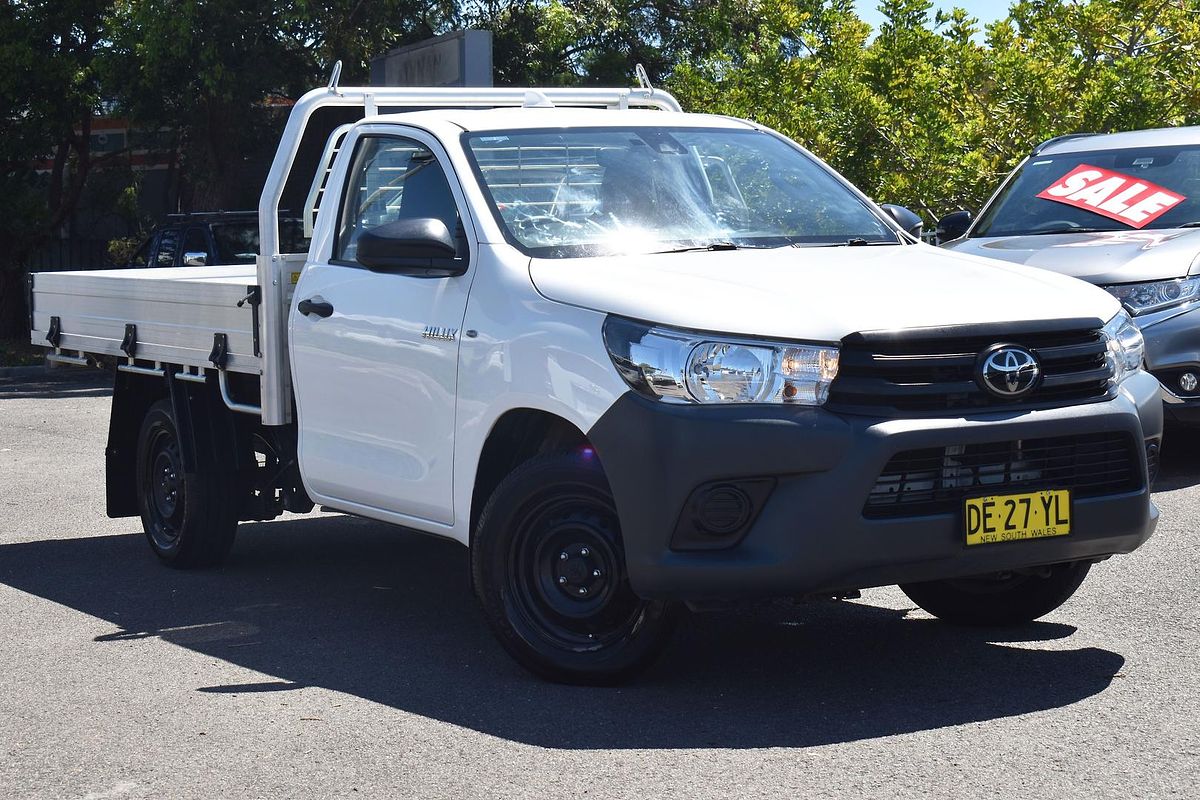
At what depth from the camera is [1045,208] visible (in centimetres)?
1088

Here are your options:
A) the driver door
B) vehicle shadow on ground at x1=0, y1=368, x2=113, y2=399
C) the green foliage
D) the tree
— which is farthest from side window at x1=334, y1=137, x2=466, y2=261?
the tree

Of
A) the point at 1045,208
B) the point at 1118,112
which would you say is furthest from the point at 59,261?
the point at 1045,208

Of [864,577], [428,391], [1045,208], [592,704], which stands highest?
[1045,208]

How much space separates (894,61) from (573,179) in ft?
36.0

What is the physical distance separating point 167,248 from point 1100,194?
1081cm

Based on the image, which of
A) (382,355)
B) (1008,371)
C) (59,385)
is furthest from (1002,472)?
(59,385)

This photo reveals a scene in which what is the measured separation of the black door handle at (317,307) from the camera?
22.6 feet

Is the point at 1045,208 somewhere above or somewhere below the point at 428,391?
above

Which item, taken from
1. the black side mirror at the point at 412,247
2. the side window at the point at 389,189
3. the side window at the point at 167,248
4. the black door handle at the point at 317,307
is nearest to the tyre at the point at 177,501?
the black door handle at the point at 317,307

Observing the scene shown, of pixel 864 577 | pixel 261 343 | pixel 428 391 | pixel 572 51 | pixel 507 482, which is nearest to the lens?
pixel 864 577

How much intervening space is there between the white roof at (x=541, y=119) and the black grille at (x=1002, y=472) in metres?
2.27

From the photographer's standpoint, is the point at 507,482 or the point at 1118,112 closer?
the point at 507,482

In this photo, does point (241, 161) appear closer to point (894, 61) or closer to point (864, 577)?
point (894, 61)

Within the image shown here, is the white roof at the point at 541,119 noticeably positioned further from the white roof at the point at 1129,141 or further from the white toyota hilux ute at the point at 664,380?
the white roof at the point at 1129,141
